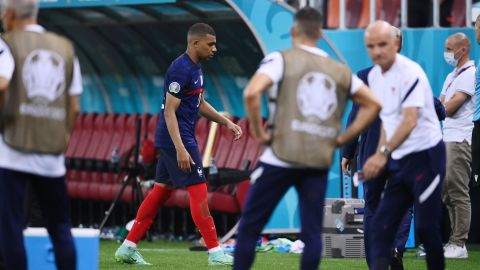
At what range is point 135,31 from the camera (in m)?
18.8

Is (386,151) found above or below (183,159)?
above

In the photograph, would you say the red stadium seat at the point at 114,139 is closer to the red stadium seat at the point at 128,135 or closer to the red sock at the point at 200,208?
the red stadium seat at the point at 128,135

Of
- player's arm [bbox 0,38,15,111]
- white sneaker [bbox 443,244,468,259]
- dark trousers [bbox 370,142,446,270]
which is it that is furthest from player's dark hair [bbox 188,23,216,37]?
player's arm [bbox 0,38,15,111]

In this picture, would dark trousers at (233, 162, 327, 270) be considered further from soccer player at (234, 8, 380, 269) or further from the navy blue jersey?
the navy blue jersey

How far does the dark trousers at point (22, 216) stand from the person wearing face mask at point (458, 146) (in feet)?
21.7

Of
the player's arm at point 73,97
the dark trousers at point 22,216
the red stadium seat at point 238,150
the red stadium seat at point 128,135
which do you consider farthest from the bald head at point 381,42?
the red stadium seat at point 128,135

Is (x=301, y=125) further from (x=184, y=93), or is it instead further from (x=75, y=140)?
(x=75, y=140)

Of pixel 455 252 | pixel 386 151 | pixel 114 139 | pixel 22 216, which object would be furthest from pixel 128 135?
pixel 22 216

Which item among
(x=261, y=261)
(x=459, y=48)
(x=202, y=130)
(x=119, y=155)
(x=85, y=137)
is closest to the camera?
(x=261, y=261)

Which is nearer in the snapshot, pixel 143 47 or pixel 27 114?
pixel 27 114

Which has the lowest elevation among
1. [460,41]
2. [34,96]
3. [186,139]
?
[186,139]

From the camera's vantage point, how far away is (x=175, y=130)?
461 inches

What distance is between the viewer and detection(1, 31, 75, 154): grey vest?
7.68 metres

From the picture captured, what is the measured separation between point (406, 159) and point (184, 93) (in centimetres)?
326
